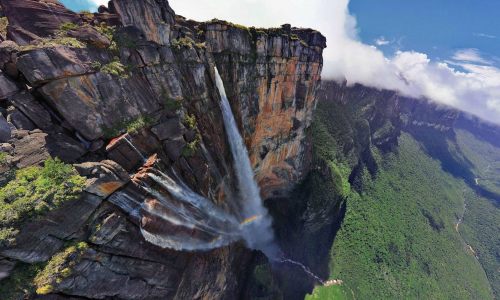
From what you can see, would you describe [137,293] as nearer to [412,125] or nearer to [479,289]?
[479,289]

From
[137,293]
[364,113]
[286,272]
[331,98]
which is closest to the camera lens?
[137,293]

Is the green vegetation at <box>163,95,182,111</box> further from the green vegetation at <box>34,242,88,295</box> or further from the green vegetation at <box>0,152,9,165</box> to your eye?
the green vegetation at <box>34,242,88,295</box>

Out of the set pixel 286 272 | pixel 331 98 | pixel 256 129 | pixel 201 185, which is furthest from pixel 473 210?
pixel 201 185

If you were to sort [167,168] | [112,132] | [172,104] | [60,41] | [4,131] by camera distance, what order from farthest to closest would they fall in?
[172,104]
[167,168]
[112,132]
[60,41]
[4,131]

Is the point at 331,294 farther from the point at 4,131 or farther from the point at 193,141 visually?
the point at 4,131

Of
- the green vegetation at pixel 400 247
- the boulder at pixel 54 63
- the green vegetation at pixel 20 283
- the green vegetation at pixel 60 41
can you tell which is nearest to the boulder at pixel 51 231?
the green vegetation at pixel 20 283

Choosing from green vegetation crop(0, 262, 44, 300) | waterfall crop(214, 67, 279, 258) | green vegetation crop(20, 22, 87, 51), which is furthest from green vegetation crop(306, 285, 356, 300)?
green vegetation crop(20, 22, 87, 51)

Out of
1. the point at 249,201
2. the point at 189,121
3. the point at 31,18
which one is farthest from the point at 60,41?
the point at 249,201
